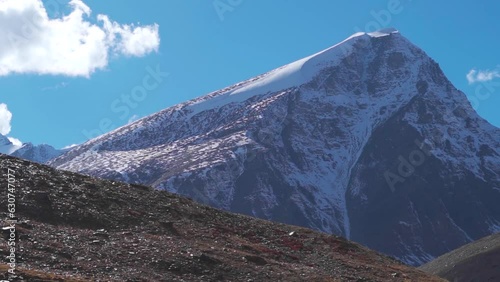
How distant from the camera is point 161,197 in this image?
74.7 metres

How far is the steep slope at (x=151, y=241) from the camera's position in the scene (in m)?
46.2

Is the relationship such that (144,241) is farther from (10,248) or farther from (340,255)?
(340,255)

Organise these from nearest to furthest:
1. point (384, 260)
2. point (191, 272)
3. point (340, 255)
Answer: point (191, 272)
point (340, 255)
point (384, 260)

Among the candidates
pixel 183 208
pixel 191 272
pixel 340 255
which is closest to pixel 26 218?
pixel 191 272

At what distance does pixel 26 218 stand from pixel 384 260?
128 feet

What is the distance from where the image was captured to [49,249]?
46.1 m

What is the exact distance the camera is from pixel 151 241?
54906 mm

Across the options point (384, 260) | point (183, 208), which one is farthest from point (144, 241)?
point (384, 260)

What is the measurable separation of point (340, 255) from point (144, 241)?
23321 millimetres

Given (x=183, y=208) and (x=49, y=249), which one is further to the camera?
(x=183, y=208)

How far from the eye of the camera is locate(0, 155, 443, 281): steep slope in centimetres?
4622

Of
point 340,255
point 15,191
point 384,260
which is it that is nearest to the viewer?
point 15,191

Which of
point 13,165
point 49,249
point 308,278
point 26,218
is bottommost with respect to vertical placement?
point 308,278

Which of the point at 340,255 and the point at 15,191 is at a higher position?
the point at 15,191
